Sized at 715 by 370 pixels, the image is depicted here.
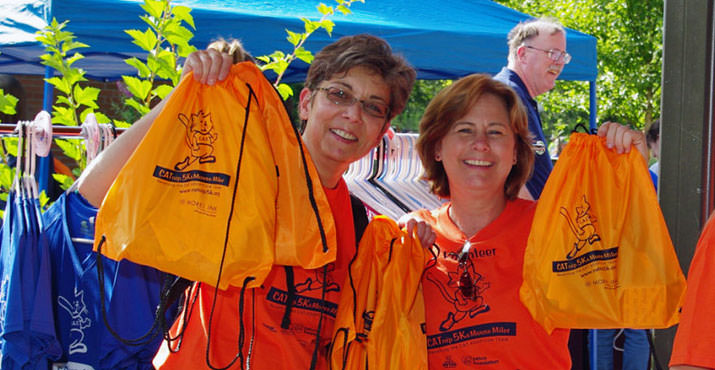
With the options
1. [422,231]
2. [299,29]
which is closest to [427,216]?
[422,231]

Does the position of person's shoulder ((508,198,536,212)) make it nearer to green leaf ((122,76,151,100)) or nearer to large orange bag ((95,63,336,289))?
large orange bag ((95,63,336,289))

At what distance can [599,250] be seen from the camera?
6.77 feet

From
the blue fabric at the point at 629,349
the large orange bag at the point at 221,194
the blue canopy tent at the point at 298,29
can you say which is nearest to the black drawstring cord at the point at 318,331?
the large orange bag at the point at 221,194

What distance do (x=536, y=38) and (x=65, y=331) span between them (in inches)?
124

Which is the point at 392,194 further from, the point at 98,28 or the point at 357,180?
the point at 98,28

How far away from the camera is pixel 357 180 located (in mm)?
3422

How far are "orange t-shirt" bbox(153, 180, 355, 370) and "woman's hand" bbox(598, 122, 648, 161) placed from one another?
95 cm

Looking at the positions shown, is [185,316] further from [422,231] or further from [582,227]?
[582,227]

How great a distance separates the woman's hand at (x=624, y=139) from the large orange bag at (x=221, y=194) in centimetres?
89

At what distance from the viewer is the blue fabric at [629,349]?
16.7ft

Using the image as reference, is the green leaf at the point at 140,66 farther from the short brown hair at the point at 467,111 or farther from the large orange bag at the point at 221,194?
the short brown hair at the point at 467,111

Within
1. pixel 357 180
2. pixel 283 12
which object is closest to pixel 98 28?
pixel 283 12

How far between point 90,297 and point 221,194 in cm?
112

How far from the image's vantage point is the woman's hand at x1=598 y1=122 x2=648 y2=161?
2.11 metres
